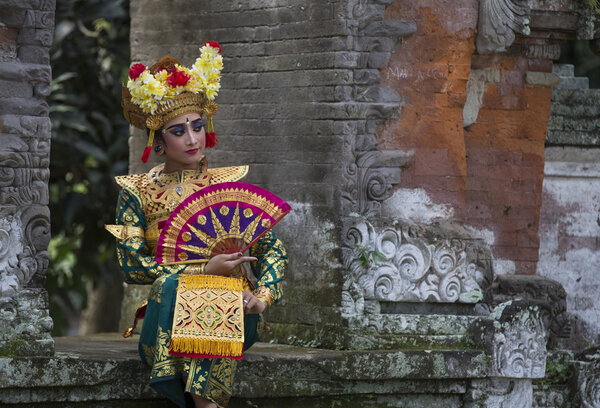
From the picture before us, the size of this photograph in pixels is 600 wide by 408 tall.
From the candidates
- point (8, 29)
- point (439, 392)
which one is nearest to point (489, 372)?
point (439, 392)

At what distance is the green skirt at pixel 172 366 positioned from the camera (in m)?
5.16

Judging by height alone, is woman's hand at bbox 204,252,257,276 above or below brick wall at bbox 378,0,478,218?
below

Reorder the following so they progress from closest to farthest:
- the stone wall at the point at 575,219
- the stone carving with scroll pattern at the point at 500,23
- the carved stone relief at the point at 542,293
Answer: the stone carving with scroll pattern at the point at 500,23
the carved stone relief at the point at 542,293
the stone wall at the point at 575,219

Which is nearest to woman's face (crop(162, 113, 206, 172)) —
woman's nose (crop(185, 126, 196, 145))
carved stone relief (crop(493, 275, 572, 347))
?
woman's nose (crop(185, 126, 196, 145))

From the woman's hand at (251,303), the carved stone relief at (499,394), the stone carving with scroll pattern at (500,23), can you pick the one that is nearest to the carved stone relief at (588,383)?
the carved stone relief at (499,394)

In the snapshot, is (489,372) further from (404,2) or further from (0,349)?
(0,349)

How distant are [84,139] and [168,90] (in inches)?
163

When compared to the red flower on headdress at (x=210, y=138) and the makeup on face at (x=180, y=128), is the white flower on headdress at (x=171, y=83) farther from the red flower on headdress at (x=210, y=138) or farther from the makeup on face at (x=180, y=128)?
the red flower on headdress at (x=210, y=138)

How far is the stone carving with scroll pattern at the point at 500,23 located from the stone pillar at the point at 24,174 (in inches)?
96.9

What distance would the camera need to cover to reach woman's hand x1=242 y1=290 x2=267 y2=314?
5.30 meters

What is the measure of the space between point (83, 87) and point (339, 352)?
4.51 metres

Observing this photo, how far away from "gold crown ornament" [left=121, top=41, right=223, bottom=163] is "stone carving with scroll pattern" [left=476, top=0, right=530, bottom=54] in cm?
184

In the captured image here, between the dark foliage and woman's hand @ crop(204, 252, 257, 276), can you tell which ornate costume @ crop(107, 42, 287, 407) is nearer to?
woman's hand @ crop(204, 252, 257, 276)

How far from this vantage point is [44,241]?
5.49 m
